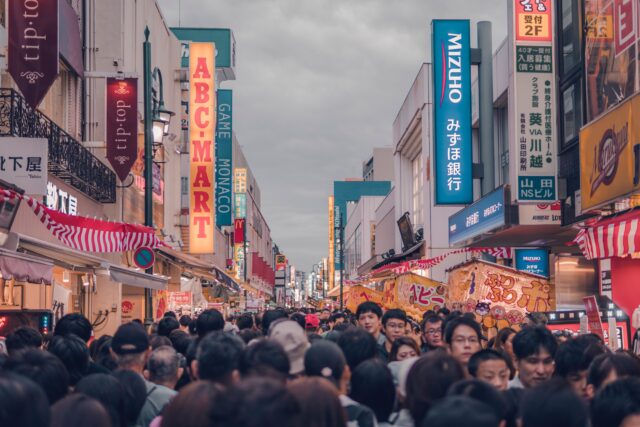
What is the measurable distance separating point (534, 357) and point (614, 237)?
7168 mm

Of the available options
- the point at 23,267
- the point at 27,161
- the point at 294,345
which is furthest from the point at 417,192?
the point at 294,345

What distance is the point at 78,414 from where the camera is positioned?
4.11 m

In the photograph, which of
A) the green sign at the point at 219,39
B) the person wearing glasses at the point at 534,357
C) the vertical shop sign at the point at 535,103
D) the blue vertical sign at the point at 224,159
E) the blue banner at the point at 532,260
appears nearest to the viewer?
the person wearing glasses at the point at 534,357

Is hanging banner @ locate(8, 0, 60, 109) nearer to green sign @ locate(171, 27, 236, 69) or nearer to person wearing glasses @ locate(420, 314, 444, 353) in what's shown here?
person wearing glasses @ locate(420, 314, 444, 353)

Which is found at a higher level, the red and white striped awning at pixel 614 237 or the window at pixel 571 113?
the window at pixel 571 113

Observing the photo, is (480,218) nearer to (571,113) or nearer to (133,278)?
(571,113)

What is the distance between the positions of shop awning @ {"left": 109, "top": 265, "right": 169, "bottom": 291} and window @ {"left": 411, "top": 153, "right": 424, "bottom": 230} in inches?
1152

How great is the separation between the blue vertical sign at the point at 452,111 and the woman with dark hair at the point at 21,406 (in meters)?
24.6

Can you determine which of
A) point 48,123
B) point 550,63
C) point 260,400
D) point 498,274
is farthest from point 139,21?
point 260,400

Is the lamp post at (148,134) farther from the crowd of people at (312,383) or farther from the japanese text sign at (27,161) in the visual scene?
the crowd of people at (312,383)

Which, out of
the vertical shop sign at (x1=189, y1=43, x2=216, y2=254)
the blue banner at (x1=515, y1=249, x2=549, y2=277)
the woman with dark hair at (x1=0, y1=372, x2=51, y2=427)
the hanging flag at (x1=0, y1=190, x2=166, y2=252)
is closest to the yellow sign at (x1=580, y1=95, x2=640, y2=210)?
the hanging flag at (x1=0, y1=190, x2=166, y2=252)

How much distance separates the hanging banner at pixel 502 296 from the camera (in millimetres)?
16578

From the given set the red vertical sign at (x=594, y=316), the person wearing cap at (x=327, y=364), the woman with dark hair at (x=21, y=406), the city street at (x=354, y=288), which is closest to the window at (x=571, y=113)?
the city street at (x=354, y=288)

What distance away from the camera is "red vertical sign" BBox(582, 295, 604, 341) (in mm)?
12789
